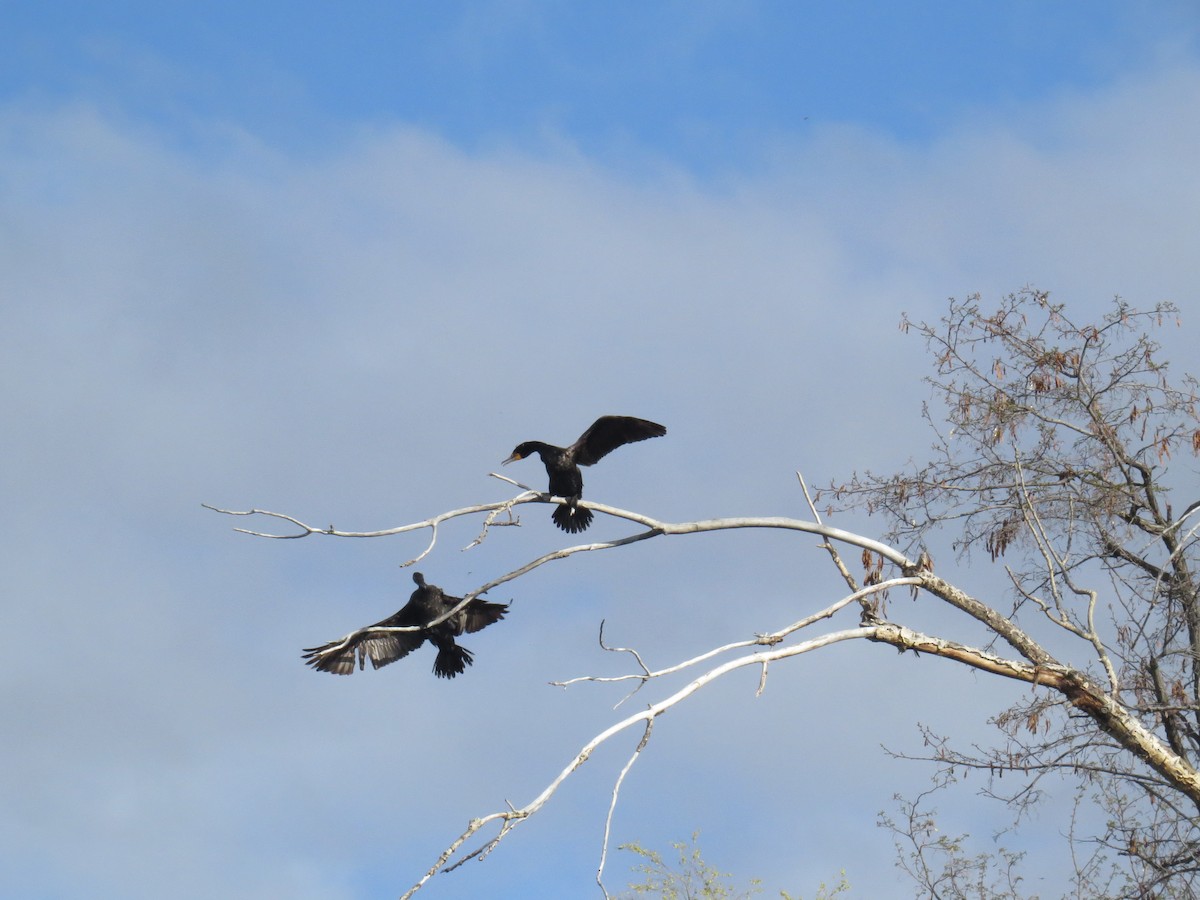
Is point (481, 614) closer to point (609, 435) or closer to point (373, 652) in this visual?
point (373, 652)

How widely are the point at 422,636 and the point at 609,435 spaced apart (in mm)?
1924

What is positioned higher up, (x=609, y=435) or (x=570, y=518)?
(x=609, y=435)

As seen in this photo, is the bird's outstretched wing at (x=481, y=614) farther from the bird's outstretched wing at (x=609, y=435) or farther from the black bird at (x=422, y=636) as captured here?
the bird's outstretched wing at (x=609, y=435)

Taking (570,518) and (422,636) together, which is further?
(422,636)

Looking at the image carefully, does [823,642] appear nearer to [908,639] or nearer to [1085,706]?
[908,639]

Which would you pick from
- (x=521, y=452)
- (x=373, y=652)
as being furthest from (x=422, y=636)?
(x=521, y=452)

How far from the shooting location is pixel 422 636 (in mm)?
9883

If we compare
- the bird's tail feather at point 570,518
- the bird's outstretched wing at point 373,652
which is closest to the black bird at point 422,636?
the bird's outstretched wing at point 373,652

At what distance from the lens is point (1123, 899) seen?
8.45m

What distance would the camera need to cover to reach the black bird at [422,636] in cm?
967

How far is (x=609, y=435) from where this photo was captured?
9211mm

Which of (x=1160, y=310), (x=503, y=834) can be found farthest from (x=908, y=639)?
(x=1160, y=310)

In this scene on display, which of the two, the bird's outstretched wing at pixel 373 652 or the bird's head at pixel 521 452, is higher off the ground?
the bird's head at pixel 521 452

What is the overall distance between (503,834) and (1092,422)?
5.36 m
